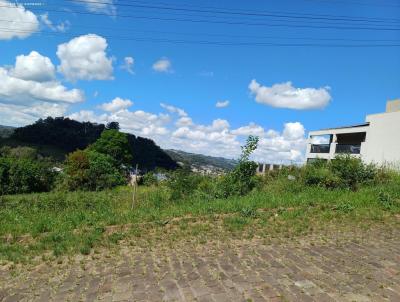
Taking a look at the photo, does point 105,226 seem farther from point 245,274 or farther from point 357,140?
point 357,140

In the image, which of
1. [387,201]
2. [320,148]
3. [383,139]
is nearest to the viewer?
[387,201]

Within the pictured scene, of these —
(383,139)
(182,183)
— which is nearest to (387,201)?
(182,183)

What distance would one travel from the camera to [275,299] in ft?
15.5

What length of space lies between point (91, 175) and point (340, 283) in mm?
31739

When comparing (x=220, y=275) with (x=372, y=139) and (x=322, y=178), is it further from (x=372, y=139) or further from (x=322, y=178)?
(x=372, y=139)

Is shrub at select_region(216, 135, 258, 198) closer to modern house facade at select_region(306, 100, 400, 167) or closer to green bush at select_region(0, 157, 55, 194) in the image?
modern house facade at select_region(306, 100, 400, 167)

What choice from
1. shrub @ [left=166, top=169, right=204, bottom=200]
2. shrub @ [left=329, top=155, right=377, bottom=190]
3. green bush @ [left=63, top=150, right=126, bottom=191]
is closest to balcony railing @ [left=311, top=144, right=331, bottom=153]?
green bush @ [left=63, top=150, right=126, bottom=191]

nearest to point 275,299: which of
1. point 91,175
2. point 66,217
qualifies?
point 66,217

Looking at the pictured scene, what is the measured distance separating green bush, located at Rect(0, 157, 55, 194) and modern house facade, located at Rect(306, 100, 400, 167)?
81.1ft

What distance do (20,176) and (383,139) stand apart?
103 feet

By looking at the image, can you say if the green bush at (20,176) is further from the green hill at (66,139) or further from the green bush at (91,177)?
the green hill at (66,139)

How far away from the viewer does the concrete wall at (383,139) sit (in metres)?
31.2

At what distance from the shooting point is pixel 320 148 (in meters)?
41.4

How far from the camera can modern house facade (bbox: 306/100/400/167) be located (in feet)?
103
